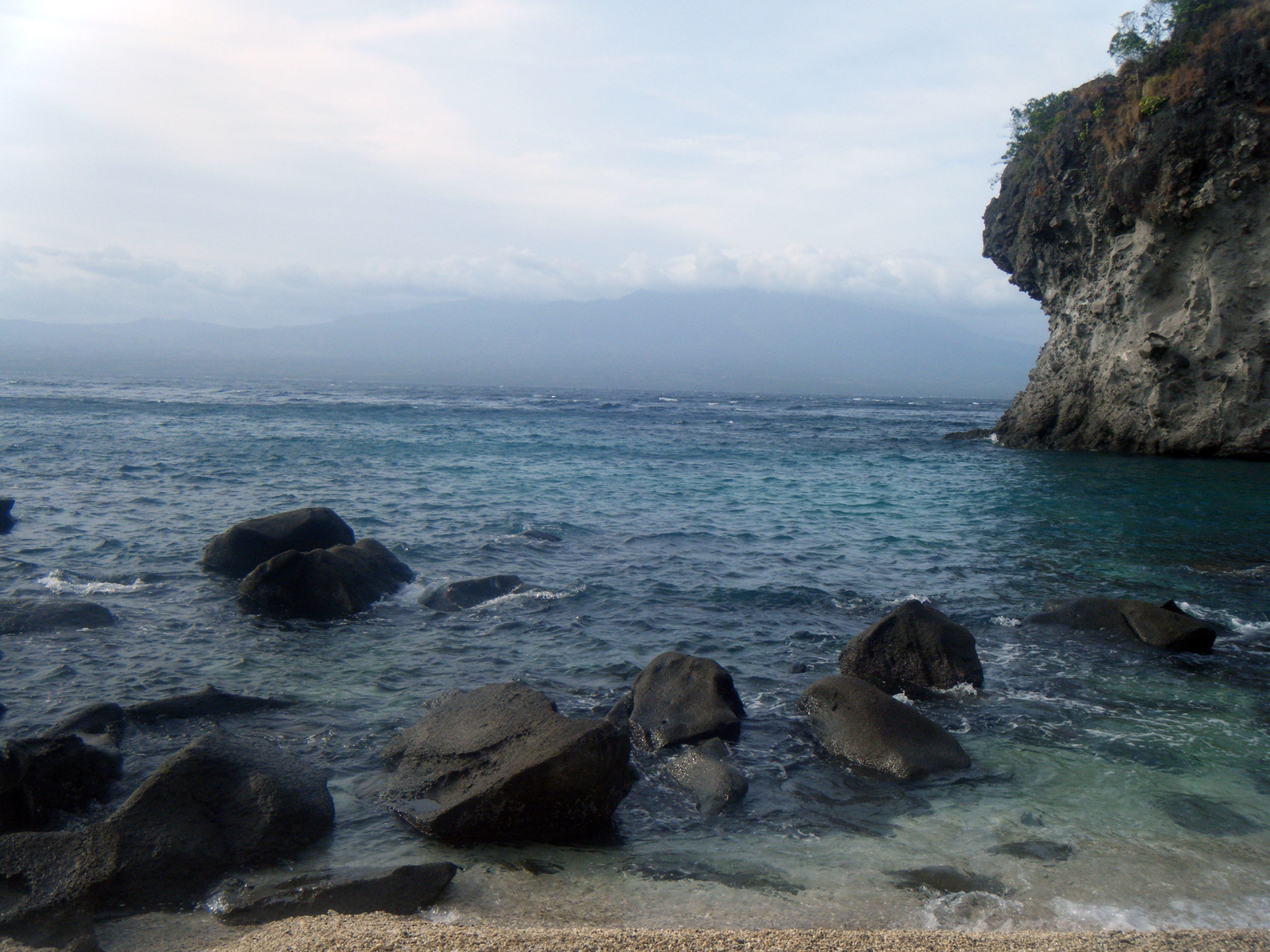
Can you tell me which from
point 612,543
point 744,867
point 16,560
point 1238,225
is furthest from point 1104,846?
point 1238,225

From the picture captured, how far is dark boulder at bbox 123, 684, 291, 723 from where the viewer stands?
10219 mm

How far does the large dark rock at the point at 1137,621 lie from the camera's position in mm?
13102

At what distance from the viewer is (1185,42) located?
33156mm

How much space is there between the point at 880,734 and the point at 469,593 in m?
8.90

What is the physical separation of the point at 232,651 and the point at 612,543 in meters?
10.3

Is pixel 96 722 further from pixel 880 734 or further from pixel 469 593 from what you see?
pixel 880 734

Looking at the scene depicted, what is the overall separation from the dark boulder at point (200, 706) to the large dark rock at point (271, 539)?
20.0 feet

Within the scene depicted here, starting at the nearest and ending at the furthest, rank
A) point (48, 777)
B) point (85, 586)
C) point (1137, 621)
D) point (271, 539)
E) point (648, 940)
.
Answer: point (648, 940) → point (48, 777) → point (1137, 621) → point (85, 586) → point (271, 539)

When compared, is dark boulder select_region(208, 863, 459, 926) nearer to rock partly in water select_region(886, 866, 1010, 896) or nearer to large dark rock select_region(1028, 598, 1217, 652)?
rock partly in water select_region(886, 866, 1010, 896)

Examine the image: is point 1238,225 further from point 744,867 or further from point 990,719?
point 744,867

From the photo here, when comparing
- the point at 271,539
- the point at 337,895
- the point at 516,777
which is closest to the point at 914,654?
the point at 516,777

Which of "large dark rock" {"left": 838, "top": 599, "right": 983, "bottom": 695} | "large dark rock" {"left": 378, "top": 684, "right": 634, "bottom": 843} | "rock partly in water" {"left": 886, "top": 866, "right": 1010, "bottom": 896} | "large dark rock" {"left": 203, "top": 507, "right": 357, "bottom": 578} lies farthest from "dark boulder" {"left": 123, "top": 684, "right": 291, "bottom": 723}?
"large dark rock" {"left": 838, "top": 599, "right": 983, "bottom": 695}

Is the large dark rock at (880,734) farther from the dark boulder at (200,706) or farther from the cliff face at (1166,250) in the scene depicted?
the cliff face at (1166,250)

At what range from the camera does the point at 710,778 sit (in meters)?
8.94
